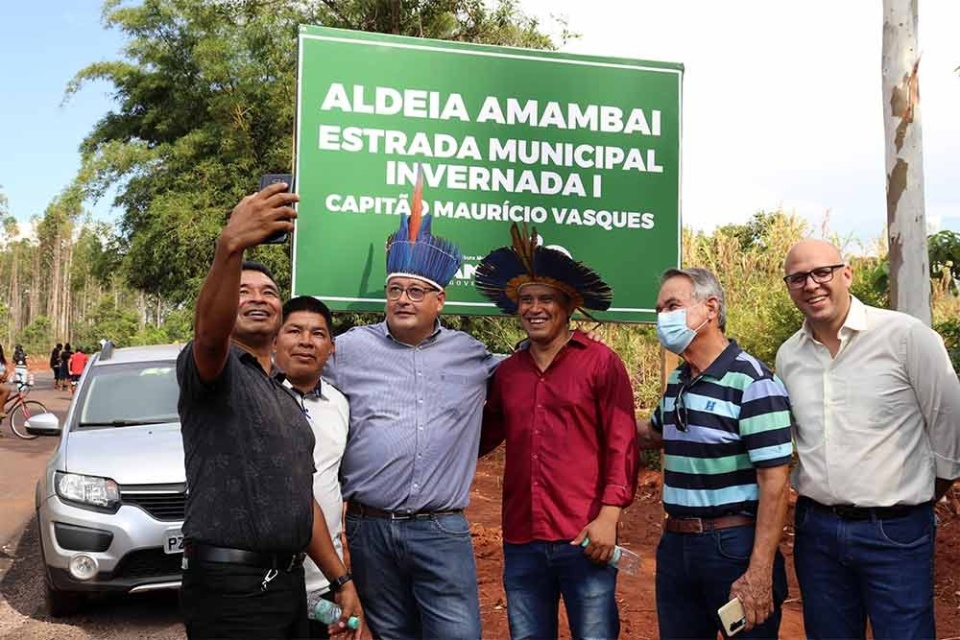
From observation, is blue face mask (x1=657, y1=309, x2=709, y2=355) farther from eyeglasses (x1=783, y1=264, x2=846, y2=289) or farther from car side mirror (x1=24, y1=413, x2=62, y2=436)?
car side mirror (x1=24, y1=413, x2=62, y2=436)

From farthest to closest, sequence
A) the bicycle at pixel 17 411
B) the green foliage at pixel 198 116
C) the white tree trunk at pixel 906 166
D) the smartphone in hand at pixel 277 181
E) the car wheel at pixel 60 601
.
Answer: the bicycle at pixel 17 411, the green foliage at pixel 198 116, the car wheel at pixel 60 601, the white tree trunk at pixel 906 166, the smartphone in hand at pixel 277 181

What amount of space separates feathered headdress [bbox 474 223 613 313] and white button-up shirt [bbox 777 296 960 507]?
0.90 m

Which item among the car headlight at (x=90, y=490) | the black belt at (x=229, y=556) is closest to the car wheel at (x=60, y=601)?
the car headlight at (x=90, y=490)

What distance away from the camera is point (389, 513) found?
3.42 meters

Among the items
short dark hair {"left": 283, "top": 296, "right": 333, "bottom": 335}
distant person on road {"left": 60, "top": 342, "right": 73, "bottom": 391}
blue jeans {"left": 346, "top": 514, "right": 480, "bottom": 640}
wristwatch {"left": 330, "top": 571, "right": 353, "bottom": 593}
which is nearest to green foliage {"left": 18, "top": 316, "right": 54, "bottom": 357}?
distant person on road {"left": 60, "top": 342, "right": 73, "bottom": 391}

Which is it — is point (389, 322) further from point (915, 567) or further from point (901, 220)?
Answer: point (901, 220)

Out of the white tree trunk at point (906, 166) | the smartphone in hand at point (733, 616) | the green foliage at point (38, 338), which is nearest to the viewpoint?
the smartphone in hand at point (733, 616)

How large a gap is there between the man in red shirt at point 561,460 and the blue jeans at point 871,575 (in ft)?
2.33

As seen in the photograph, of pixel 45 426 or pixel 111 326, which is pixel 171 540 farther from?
Result: pixel 111 326

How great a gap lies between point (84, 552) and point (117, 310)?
57548 millimetres

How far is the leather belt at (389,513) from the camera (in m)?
3.41

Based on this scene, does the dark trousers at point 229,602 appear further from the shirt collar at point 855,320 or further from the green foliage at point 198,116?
the green foliage at point 198,116

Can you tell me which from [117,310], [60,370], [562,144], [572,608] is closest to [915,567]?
[572,608]

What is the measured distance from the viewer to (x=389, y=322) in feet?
11.8
